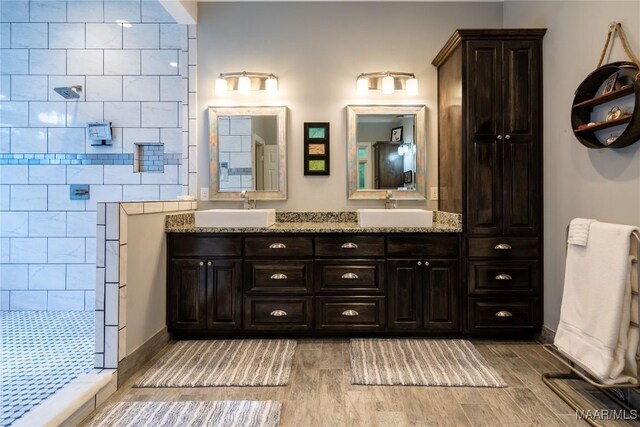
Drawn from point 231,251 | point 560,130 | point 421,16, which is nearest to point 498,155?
point 560,130

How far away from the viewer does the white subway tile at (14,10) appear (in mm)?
3221

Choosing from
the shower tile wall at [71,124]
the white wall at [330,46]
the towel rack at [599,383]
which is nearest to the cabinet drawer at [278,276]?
the white wall at [330,46]

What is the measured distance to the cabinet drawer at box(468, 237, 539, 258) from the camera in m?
2.59

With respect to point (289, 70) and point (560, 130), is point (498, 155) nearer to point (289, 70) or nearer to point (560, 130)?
point (560, 130)

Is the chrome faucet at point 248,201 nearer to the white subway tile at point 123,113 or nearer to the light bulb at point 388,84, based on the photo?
the white subway tile at point 123,113

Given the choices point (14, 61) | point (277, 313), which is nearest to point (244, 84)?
point (277, 313)

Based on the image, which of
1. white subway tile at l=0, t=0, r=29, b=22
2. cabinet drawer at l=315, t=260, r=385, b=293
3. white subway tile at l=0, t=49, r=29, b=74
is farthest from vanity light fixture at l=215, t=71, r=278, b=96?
white subway tile at l=0, t=0, r=29, b=22

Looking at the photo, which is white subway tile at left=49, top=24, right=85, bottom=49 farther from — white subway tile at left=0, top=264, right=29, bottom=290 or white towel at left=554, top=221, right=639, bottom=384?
white towel at left=554, top=221, right=639, bottom=384

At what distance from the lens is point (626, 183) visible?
1.85m

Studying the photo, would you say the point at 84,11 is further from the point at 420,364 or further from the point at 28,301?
the point at 420,364

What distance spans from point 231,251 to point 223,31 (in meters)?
1.95

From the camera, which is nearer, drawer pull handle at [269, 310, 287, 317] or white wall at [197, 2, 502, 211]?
drawer pull handle at [269, 310, 287, 317]

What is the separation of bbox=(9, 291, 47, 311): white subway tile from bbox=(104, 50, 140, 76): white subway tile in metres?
2.11

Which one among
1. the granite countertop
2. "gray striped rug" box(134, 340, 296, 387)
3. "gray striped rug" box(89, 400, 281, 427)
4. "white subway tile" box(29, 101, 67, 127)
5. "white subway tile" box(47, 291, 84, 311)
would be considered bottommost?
"gray striped rug" box(89, 400, 281, 427)
